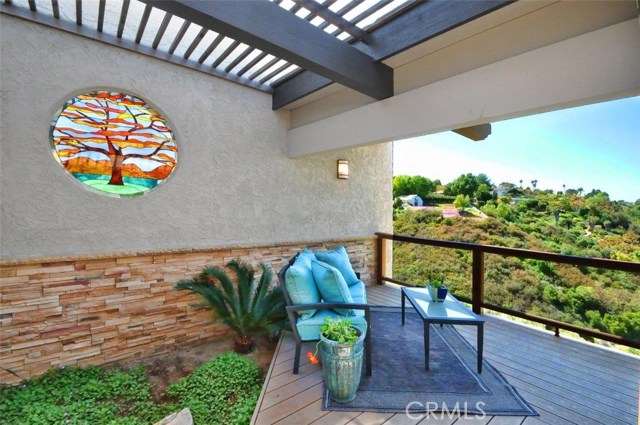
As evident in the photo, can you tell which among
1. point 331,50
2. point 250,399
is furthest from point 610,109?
point 250,399

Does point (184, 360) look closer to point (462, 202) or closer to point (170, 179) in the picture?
point (170, 179)

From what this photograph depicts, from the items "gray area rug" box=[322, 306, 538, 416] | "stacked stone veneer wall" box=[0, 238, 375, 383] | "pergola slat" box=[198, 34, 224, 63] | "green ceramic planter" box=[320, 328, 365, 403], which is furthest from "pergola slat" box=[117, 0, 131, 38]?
"gray area rug" box=[322, 306, 538, 416]

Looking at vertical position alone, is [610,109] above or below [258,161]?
above

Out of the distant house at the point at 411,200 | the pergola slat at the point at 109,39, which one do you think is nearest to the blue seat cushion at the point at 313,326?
the pergola slat at the point at 109,39

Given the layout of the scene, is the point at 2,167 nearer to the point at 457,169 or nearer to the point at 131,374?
the point at 131,374

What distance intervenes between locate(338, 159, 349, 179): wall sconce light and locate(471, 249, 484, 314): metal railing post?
93.8 inches

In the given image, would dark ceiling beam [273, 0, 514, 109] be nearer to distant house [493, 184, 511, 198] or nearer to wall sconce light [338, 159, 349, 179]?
wall sconce light [338, 159, 349, 179]

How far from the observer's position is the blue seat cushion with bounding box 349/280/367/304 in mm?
3059

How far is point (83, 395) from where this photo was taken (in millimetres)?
2471

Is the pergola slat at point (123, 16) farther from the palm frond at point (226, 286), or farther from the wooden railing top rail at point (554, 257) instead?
the wooden railing top rail at point (554, 257)

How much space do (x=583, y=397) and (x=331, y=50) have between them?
3.62 metres

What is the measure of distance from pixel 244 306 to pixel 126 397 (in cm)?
128

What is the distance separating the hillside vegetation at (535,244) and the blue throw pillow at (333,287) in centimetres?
283

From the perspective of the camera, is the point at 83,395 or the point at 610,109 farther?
the point at 610,109
